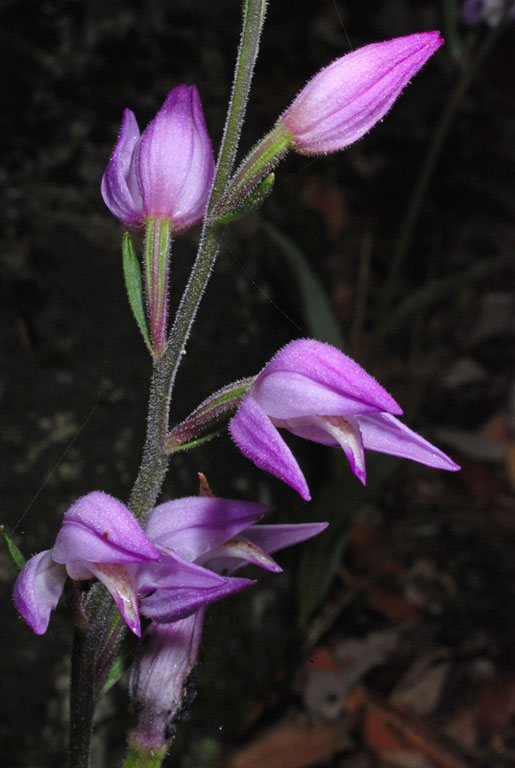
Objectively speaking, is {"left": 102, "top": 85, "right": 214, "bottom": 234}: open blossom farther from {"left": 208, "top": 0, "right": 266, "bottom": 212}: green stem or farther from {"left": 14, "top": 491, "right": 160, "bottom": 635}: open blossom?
{"left": 14, "top": 491, "right": 160, "bottom": 635}: open blossom

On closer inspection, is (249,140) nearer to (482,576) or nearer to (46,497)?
(46,497)

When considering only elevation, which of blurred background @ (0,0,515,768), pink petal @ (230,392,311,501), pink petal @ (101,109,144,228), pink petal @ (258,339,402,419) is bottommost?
blurred background @ (0,0,515,768)

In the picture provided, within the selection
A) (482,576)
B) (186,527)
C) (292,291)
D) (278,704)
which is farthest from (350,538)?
(186,527)

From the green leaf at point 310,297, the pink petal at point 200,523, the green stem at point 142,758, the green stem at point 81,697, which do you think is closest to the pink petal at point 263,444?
the pink petal at point 200,523

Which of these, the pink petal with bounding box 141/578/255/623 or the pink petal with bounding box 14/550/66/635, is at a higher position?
the pink petal with bounding box 14/550/66/635

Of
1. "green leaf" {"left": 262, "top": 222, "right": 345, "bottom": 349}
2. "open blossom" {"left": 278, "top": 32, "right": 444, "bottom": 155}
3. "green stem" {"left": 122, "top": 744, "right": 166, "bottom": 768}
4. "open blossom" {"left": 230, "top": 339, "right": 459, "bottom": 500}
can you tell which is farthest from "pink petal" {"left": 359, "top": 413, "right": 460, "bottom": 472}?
"green leaf" {"left": 262, "top": 222, "right": 345, "bottom": 349}

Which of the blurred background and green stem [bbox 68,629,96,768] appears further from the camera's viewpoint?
the blurred background

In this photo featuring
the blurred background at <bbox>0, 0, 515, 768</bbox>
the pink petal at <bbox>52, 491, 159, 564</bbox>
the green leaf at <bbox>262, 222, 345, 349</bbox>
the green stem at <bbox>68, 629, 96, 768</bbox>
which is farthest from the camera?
the green leaf at <bbox>262, 222, 345, 349</bbox>
